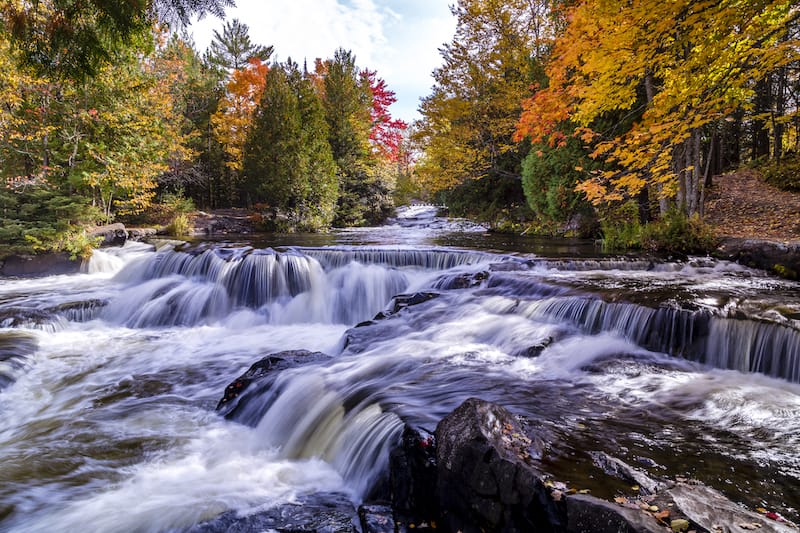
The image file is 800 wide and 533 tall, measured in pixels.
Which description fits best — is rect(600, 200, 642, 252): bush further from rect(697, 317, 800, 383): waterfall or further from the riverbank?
rect(697, 317, 800, 383): waterfall

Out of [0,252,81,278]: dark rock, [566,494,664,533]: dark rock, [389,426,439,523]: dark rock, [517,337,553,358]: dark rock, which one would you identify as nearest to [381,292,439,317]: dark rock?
[517,337,553,358]: dark rock

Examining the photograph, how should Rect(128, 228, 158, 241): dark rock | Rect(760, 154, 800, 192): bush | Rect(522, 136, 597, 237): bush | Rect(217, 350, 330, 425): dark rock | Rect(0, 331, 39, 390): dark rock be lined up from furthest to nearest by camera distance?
Rect(128, 228, 158, 241): dark rock
Rect(760, 154, 800, 192): bush
Rect(522, 136, 597, 237): bush
Rect(0, 331, 39, 390): dark rock
Rect(217, 350, 330, 425): dark rock

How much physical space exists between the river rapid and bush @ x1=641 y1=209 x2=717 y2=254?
1.20 meters

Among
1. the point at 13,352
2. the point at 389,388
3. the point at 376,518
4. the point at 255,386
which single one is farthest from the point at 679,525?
the point at 13,352

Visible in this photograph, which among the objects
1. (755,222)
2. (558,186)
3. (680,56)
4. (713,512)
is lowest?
(713,512)

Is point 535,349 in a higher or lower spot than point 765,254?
lower

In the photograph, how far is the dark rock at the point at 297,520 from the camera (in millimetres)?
2555

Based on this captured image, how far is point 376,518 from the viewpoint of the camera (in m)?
2.50

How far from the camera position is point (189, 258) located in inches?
406

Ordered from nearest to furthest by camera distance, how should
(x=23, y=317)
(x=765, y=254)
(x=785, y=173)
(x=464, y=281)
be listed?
(x=23, y=317) < (x=765, y=254) < (x=464, y=281) < (x=785, y=173)

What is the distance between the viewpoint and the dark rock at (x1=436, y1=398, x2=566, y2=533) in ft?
6.56

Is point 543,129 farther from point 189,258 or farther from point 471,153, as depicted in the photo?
point 189,258

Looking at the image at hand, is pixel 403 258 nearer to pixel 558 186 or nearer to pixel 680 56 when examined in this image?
pixel 558 186

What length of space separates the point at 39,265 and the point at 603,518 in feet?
44.9
